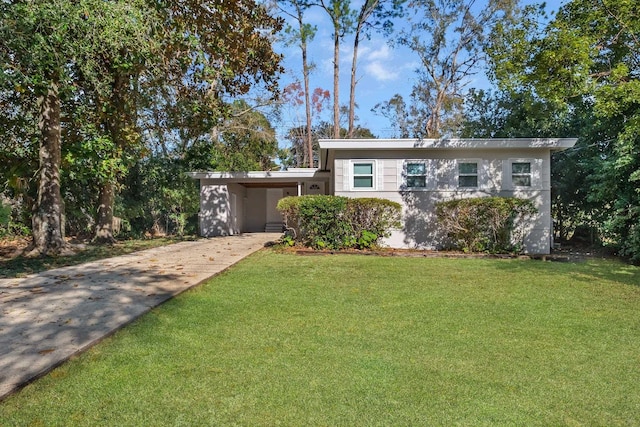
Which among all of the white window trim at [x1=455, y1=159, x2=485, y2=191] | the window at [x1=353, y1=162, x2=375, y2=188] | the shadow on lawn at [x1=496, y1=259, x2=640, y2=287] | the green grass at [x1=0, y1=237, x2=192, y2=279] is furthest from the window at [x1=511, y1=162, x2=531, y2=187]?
the green grass at [x1=0, y1=237, x2=192, y2=279]

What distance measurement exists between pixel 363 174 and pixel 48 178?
764 cm

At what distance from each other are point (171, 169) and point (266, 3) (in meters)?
10.4

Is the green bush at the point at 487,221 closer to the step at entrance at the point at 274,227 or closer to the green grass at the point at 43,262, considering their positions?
the green grass at the point at 43,262

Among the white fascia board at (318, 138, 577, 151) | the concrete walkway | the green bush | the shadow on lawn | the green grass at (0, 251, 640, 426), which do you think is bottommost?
the shadow on lawn

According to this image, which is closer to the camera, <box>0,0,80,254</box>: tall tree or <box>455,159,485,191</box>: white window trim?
<box>0,0,80,254</box>: tall tree

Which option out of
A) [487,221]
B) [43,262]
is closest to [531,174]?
[487,221]

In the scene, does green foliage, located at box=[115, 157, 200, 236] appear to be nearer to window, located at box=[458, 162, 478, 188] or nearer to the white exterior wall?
the white exterior wall

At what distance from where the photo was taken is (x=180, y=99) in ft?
37.9

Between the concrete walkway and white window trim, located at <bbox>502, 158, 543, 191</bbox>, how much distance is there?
7.55m

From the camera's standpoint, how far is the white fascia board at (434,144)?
10500mm

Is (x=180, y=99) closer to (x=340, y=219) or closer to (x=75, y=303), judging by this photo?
(x=340, y=219)

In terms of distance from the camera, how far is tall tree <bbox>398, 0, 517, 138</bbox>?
21.7 meters

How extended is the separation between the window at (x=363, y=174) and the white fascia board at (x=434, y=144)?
0.48 meters

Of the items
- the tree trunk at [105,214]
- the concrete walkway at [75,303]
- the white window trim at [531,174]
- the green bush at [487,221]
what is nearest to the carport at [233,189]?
the tree trunk at [105,214]
